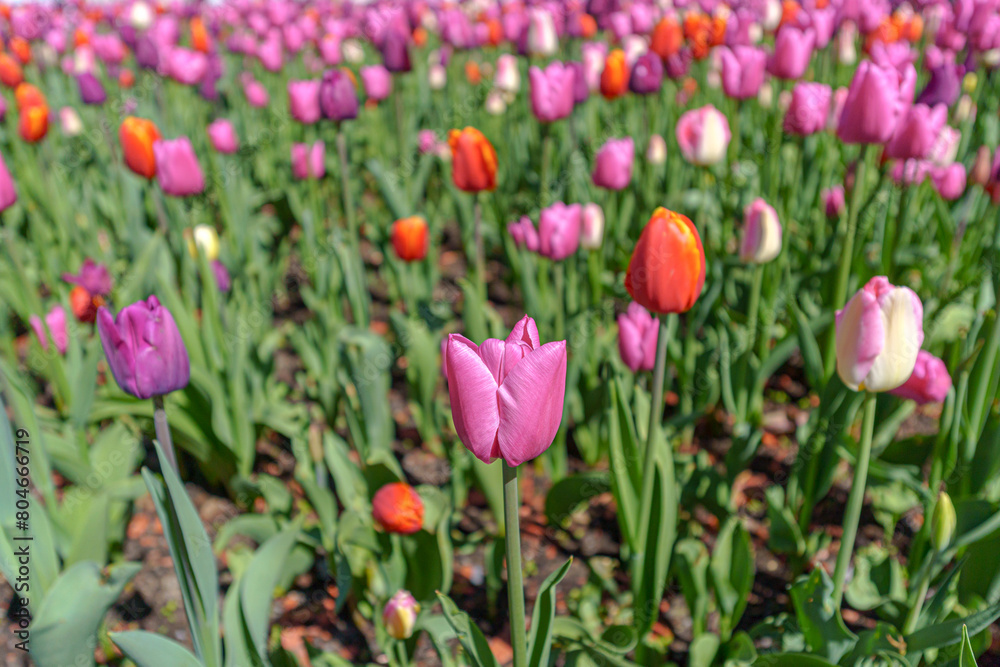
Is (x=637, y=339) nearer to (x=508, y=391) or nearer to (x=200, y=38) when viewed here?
(x=508, y=391)

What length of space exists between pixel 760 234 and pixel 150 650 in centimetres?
154

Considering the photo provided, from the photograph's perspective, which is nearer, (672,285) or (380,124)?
(672,285)

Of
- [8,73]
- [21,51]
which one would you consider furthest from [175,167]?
[21,51]

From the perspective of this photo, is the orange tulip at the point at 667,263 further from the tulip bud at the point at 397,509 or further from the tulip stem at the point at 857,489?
the tulip bud at the point at 397,509

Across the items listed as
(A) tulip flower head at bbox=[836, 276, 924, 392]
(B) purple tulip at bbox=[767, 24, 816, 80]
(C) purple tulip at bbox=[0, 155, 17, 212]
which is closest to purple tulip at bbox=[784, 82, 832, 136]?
(B) purple tulip at bbox=[767, 24, 816, 80]

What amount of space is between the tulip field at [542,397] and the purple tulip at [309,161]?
3cm

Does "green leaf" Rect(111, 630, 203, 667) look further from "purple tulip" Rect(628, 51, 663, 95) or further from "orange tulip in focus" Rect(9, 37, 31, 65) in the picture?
"orange tulip in focus" Rect(9, 37, 31, 65)

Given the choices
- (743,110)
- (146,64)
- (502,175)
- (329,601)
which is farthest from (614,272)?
(146,64)

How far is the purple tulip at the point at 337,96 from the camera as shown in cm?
247

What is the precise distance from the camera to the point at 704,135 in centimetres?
231

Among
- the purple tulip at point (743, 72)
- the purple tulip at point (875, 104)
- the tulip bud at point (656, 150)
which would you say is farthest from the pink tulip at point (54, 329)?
the purple tulip at point (743, 72)

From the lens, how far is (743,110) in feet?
13.6

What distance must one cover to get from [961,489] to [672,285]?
925 mm

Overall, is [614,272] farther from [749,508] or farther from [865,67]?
[865,67]
